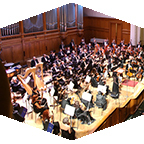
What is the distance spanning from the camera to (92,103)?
6.33 meters

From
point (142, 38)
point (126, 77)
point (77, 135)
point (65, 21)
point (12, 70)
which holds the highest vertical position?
point (65, 21)

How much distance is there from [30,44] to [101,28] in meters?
6.13

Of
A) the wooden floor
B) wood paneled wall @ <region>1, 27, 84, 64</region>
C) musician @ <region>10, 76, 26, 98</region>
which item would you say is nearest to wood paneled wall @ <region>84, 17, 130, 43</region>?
wood paneled wall @ <region>1, 27, 84, 64</region>

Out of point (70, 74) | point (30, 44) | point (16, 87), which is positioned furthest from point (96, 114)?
point (30, 44)

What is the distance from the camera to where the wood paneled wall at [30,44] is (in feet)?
31.3

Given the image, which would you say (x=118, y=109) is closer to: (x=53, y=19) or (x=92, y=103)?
(x=92, y=103)

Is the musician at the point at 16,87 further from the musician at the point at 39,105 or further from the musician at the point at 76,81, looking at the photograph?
the musician at the point at 76,81

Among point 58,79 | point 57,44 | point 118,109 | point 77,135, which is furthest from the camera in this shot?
point 57,44

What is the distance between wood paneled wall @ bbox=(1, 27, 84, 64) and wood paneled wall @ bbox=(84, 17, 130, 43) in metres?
2.22

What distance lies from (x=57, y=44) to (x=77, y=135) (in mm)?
8159

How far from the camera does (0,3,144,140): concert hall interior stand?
17.6 ft

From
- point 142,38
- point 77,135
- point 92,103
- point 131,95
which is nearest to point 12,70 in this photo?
point 92,103

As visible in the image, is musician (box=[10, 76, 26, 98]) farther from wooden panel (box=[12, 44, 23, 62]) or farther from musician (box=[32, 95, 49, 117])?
wooden panel (box=[12, 44, 23, 62])

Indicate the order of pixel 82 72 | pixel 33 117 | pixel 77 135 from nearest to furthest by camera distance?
1. pixel 77 135
2. pixel 33 117
3. pixel 82 72
